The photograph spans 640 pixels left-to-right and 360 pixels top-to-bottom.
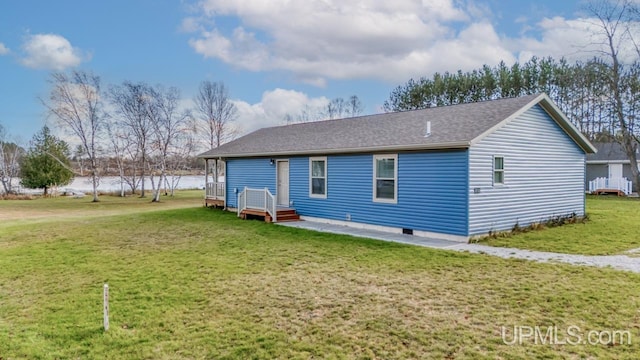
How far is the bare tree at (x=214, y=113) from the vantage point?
34750mm

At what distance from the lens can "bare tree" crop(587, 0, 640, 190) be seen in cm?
2122

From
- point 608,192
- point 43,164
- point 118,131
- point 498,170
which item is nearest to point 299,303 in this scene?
point 498,170

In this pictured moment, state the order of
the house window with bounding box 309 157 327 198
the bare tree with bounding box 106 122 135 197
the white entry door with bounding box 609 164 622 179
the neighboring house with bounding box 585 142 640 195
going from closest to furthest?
1. the house window with bounding box 309 157 327 198
2. the neighboring house with bounding box 585 142 640 195
3. the white entry door with bounding box 609 164 622 179
4. the bare tree with bounding box 106 122 135 197

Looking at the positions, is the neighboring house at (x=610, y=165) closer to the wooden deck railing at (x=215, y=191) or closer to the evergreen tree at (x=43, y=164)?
the wooden deck railing at (x=215, y=191)

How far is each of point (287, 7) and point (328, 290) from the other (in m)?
12.9

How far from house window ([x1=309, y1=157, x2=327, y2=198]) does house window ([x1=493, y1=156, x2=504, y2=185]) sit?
522cm

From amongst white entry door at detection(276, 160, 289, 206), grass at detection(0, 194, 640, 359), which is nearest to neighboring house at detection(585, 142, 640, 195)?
white entry door at detection(276, 160, 289, 206)

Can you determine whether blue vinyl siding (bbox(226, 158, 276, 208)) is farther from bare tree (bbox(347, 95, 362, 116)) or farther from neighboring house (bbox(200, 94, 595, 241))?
bare tree (bbox(347, 95, 362, 116))

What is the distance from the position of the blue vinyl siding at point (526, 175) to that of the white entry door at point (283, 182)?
23.8 ft

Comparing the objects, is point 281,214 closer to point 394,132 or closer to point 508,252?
point 394,132

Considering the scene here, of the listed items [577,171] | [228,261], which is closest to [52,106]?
[228,261]

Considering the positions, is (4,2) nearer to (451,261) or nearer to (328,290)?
(328,290)

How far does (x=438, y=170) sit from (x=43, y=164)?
3204 centimetres

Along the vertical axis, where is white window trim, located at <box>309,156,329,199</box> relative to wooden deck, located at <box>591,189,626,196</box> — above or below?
above
